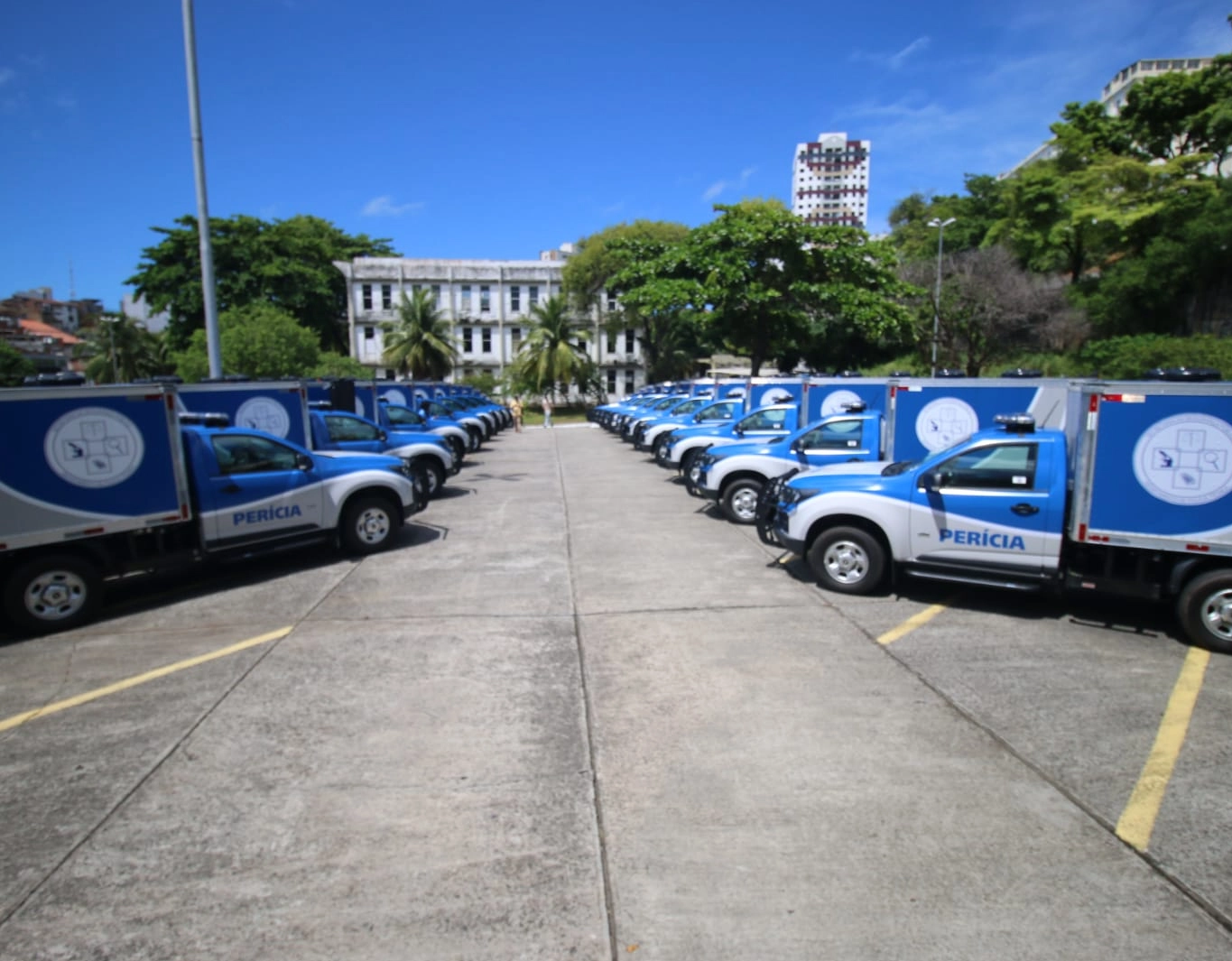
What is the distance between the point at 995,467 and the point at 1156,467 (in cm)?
126

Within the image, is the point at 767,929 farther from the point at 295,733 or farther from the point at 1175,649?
the point at 1175,649

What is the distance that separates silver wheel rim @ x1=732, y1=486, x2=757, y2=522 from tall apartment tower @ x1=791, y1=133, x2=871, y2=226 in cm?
18301

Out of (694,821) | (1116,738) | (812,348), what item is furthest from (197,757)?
(812,348)

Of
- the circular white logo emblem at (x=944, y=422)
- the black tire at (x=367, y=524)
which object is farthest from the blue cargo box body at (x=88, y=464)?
the circular white logo emblem at (x=944, y=422)

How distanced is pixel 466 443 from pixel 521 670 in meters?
16.5

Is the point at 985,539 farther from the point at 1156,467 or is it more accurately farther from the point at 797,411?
the point at 797,411

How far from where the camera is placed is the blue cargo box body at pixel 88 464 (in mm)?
7020

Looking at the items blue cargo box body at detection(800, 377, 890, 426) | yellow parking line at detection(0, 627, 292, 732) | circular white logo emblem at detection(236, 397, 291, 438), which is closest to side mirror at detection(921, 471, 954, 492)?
yellow parking line at detection(0, 627, 292, 732)

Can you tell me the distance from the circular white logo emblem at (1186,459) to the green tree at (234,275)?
160ft

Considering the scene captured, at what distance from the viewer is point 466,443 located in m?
21.9

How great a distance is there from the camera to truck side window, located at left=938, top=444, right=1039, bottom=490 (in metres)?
7.26

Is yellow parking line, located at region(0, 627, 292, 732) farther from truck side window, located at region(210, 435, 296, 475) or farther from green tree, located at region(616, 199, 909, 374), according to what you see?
green tree, located at region(616, 199, 909, 374)

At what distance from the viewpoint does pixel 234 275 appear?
4953cm

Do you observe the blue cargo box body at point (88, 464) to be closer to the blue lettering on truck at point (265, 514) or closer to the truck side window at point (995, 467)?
the blue lettering on truck at point (265, 514)
